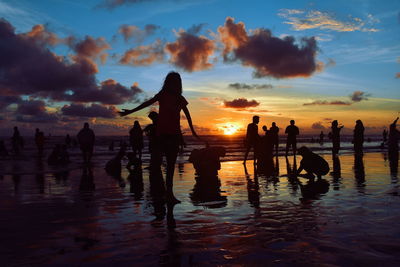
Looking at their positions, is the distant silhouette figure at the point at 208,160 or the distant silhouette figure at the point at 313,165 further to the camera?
the distant silhouette figure at the point at 208,160

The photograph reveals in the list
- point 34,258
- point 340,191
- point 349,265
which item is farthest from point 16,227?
point 340,191

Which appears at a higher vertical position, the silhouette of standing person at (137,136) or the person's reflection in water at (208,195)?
the silhouette of standing person at (137,136)

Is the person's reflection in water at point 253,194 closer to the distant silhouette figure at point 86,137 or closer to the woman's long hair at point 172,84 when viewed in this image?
the woman's long hair at point 172,84

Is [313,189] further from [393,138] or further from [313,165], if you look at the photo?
[393,138]

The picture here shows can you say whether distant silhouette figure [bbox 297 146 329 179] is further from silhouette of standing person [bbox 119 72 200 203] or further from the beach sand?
silhouette of standing person [bbox 119 72 200 203]

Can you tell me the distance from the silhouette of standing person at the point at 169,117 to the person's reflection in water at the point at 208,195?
0.58 m

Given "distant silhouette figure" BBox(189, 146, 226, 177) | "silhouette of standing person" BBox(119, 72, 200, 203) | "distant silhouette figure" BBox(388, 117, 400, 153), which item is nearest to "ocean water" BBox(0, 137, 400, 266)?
"silhouette of standing person" BBox(119, 72, 200, 203)

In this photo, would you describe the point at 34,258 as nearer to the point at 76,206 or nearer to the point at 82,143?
the point at 76,206

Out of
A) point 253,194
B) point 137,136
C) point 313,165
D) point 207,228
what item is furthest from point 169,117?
point 137,136

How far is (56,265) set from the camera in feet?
11.0

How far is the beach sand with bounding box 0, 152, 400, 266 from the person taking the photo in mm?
3494

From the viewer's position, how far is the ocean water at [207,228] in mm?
3492

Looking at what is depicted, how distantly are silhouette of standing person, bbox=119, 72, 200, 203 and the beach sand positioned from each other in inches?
35.1

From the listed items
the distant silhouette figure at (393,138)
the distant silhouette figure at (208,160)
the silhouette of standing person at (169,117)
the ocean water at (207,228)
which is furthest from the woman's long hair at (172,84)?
the distant silhouette figure at (393,138)
